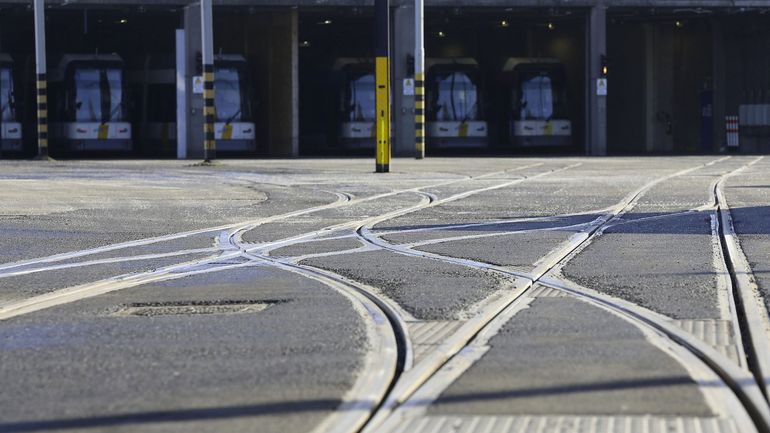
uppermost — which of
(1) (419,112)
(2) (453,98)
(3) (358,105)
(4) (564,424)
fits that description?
(2) (453,98)

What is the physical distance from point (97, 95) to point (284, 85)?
5.76m

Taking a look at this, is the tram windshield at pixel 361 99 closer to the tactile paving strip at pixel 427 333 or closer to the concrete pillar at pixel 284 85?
the concrete pillar at pixel 284 85

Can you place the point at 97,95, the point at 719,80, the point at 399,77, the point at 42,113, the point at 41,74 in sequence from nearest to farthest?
1. the point at 41,74
2. the point at 42,113
3. the point at 399,77
4. the point at 97,95
5. the point at 719,80

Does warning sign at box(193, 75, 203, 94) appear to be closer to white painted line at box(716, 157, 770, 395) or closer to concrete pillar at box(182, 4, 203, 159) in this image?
concrete pillar at box(182, 4, 203, 159)

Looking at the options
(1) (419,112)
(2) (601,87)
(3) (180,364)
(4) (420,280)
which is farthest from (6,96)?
(3) (180,364)

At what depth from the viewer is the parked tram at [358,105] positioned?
144 feet

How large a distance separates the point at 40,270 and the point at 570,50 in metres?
41.8

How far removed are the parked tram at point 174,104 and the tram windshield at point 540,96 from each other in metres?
8.98

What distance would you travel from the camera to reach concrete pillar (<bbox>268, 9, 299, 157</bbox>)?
42062 millimetres

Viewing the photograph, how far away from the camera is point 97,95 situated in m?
41.7

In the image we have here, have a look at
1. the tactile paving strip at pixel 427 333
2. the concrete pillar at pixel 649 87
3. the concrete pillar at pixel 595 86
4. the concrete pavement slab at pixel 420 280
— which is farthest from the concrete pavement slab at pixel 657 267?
the concrete pillar at pixel 649 87

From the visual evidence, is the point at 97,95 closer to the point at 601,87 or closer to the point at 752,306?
the point at 601,87

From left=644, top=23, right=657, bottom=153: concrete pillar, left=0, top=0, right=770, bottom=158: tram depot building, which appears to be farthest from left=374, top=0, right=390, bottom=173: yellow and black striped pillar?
left=644, top=23, right=657, bottom=153: concrete pillar

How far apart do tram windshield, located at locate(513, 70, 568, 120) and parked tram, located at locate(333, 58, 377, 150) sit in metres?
4.97
